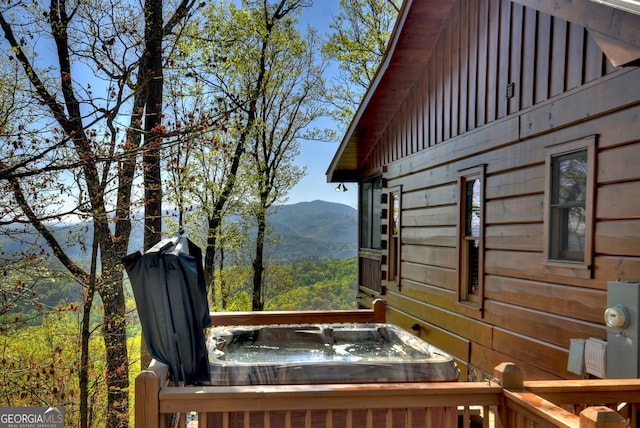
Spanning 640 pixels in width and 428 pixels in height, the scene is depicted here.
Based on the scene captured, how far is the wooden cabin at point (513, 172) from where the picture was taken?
2889 millimetres

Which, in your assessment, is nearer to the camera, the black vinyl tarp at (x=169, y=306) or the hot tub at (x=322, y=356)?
the black vinyl tarp at (x=169, y=306)

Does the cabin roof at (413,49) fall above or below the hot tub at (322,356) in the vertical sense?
above

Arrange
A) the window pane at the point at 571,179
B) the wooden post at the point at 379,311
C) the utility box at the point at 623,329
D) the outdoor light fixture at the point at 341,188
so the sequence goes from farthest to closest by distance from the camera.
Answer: the outdoor light fixture at the point at 341,188 → the wooden post at the point at 379,311 → the window pane at the point at 571,179 → the utility box at the point at 623,329

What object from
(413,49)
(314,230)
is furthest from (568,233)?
(314,230)

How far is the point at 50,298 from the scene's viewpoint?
683 cm

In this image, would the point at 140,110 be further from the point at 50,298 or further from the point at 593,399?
the point at 593,399

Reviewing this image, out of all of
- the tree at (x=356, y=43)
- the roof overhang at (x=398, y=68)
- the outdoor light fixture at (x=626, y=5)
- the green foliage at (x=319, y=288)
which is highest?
the tree at (x=356, y=43)

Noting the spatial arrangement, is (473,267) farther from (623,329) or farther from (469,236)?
(623,329)

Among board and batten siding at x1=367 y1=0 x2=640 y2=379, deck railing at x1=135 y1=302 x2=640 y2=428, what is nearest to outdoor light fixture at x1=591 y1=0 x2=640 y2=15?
board and batten siding at x1=367 y1=0 x2=640 y2=379

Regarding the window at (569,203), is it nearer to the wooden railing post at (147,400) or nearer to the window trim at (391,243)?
the wooden railing post at (147,400)

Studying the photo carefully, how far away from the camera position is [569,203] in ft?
11.0

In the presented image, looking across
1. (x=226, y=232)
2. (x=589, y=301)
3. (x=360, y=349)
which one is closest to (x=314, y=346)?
(x=360, y=349)

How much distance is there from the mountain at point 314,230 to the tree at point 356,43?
4.19m

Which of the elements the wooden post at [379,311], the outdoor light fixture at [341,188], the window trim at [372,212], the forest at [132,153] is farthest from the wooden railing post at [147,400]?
the outdoor light fixture at [341,188]
